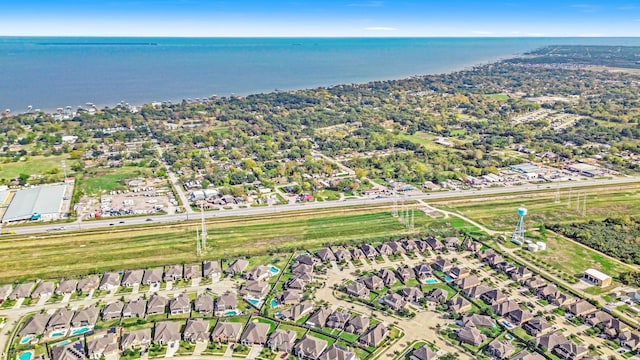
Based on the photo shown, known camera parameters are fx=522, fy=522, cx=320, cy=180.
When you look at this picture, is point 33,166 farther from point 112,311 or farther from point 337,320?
point 337,320

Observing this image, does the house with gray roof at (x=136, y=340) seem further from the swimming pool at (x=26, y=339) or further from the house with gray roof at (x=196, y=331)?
the swimming pool at (x=26, y=339)

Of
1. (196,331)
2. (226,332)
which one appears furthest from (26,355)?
(226,332)

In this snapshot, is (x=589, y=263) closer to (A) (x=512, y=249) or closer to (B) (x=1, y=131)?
(A) (x=512, y=249)

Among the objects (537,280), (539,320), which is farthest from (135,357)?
(537,280)

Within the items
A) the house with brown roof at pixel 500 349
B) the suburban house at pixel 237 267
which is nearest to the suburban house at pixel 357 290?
the suburban house at pixel 237 267

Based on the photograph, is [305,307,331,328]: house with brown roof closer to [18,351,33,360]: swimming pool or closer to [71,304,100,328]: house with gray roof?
[71,304,100,328]: house with gray roof
